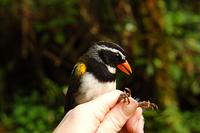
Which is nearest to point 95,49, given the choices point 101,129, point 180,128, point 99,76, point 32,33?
point 99,76

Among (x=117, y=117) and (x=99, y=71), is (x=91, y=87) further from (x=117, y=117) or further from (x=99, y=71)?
(x=117, y=117)

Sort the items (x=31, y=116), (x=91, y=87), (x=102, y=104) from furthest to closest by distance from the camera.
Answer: (x=31, y=116) → (x=91, y=87) → (x=102, y=104)

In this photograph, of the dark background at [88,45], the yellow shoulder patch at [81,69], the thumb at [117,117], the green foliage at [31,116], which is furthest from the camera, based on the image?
the dark background at [88,45]

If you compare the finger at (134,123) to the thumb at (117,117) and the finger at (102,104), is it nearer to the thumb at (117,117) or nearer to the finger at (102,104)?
the thumb at (117,117)

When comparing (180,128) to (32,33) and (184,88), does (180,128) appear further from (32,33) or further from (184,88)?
(32,33)

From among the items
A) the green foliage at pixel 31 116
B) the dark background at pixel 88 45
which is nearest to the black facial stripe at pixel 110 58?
the dark background at pixel 88 45

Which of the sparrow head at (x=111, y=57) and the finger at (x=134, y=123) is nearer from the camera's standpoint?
the finger at (x=134, y=123)

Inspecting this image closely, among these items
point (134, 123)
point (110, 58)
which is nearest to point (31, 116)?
point (110, 58)
